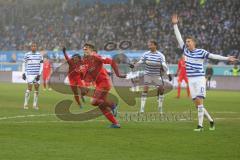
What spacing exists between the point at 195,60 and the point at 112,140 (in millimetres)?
3989

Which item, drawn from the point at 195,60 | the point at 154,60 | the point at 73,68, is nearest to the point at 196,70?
the point at 195,60

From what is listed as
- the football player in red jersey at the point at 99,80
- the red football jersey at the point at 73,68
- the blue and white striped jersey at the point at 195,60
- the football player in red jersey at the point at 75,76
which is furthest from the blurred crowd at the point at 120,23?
the football player in red jersey at the point at 99,80

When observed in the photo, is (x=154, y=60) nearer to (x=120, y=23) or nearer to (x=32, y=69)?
(x=32, y=69)

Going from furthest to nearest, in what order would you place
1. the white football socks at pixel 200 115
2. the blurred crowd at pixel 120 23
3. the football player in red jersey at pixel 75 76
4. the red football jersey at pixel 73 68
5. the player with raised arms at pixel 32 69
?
the blurred crowd at pixel 120 23 < the football player in red jersey at pixel 75 76 < the red football jersey at pixel 73 68 < the player with raised arms at pixel 32 69 < the white football socks at pixel 200 115

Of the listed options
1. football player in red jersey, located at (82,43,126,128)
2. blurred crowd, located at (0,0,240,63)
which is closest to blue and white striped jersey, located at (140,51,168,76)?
football player in red jersey, located at (82,43,126,128)

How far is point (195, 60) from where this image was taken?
54.9 feet

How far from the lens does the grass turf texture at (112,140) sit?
11719mm

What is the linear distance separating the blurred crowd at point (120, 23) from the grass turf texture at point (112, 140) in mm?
30639

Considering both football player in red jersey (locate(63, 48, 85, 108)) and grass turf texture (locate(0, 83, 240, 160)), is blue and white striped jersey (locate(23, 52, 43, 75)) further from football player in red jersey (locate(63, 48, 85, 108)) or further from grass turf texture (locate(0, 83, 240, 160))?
grass turf texture (locate(0, 83, 240, 160))

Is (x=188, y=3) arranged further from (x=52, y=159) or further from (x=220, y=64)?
(x=52, y=159)

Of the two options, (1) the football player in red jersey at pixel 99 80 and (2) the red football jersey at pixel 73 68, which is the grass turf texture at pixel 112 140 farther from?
(2) the red football jersey at pixel 73 68

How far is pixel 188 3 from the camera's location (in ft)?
178

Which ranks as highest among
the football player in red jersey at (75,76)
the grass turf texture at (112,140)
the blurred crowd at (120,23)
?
the blurred crowd at (120,23)

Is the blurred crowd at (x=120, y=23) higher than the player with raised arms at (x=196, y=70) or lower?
higher
